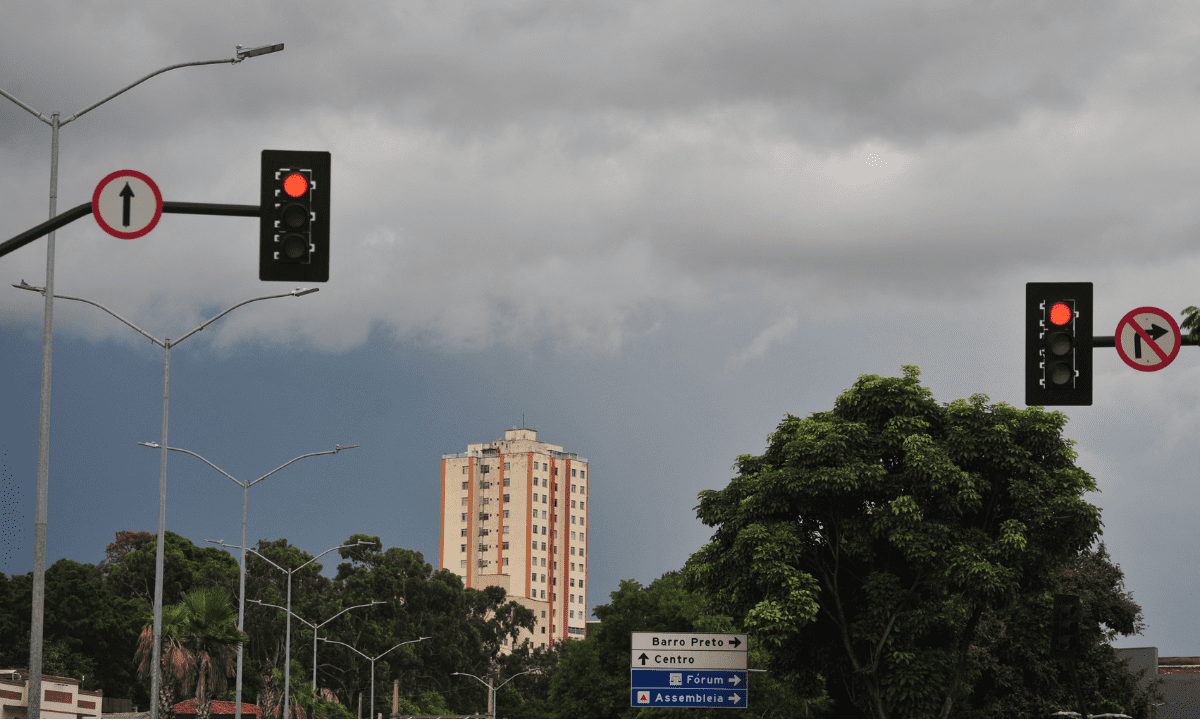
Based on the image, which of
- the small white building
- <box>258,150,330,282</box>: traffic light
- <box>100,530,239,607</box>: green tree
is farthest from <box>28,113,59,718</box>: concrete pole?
<box>100,530,239,607</box>: green tree

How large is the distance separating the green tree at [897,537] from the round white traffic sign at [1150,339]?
1696 cm

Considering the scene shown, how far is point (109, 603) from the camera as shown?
87812 mm

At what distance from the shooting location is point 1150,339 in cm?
1734

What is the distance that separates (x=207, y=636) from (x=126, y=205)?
98.9 feet

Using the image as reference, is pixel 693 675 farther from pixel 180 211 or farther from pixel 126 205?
pixel 126 205

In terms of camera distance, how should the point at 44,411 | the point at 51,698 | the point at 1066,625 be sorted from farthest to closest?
1. the point at 51,698
2. the point at 1066,625
3. the point at 44,411

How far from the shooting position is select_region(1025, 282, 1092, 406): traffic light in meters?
16.2

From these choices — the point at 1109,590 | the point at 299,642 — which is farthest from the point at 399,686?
the point at 1109,590

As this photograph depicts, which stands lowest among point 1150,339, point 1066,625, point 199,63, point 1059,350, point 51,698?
point 51,698

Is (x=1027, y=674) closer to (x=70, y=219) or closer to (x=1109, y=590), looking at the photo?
(x=1109, y=590)

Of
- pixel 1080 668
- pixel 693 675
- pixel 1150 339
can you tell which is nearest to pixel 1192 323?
pixel 1150 339

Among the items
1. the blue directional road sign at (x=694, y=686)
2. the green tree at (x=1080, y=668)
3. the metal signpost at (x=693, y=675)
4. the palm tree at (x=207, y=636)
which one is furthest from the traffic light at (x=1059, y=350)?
the palm tree at (x=207, y=636)

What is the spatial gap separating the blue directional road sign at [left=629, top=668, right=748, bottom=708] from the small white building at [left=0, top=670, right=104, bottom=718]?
93.1ft

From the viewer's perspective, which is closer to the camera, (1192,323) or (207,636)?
(1192,323)
